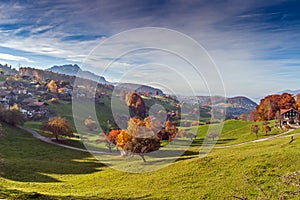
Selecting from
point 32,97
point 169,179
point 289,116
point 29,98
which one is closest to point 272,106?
point 289,116

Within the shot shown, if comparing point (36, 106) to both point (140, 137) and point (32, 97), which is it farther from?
point (140, 137)

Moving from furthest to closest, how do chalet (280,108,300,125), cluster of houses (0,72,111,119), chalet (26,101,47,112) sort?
chalet (26,101,47,112) < cluster of houses (0,72,111,119) < chalet (280,108,300,125)

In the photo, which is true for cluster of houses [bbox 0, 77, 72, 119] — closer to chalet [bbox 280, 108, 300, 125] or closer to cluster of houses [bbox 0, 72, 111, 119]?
cluster of houses [bbox 0, 72, 111, 119]

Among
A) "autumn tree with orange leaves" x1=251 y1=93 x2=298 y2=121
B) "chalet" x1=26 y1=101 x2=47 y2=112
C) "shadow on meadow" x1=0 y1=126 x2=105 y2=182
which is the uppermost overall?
"chalet" x1=26 y1=101 x2=47 y2=112

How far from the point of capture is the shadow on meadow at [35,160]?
30712 millimetres

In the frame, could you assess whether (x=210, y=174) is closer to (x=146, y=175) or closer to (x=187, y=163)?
(x=187, y=163)

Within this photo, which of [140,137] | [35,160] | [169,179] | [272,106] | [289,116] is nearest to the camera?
[169,179]

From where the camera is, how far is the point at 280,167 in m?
21.1

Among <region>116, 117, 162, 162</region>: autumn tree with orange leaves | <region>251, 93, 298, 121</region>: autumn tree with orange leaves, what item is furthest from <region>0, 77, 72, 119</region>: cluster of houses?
<region>251, 93, 298, 121</region>: autumn tree with orange leaves

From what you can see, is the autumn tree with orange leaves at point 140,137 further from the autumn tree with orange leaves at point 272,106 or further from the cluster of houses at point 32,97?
the autumn tree with orange leaves at point 272,106

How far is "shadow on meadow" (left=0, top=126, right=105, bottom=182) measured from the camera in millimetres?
30712

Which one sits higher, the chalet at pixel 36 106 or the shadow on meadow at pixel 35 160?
the chalet at pixel 36 106

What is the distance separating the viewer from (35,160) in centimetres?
3988

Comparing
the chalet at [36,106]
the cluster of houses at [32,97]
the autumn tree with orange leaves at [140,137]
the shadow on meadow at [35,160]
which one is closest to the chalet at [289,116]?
the autumn tree with orange leaves at [140,137]
